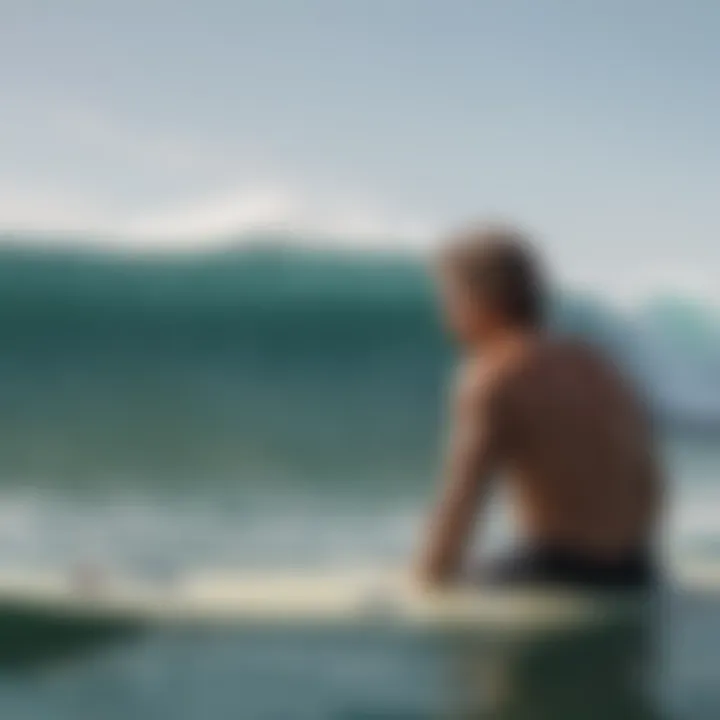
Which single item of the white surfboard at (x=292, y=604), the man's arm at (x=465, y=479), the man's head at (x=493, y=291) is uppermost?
the man's head at (x=493, y=291)

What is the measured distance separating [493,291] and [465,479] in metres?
0.22

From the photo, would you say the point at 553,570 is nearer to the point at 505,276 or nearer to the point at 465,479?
the point at 465,479

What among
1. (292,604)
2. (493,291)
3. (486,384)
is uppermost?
(493,291)

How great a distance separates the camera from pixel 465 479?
1.53 meters

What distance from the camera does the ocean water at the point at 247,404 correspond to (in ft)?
5.91

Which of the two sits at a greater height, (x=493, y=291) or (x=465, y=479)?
(x=493, y=291)

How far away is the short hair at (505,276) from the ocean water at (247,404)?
86 millimetres

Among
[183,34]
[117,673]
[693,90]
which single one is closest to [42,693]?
[117,673]

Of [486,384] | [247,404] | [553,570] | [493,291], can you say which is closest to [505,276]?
[493,291]

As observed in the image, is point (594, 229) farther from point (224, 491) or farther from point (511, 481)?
point (224, 491)

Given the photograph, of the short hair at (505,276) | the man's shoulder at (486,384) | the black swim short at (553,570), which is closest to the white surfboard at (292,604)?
the black swim short at (553,570)

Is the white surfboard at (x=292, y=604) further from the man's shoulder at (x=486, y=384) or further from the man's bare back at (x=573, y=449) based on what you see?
the man's shoulder at (x=486, y=384)

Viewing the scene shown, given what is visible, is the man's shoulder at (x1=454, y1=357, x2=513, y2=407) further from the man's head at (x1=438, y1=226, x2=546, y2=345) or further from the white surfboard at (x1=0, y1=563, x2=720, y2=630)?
the white surfboard at (x1=0, y1=563, x2=720, y2=630)

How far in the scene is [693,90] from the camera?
2002 mm
